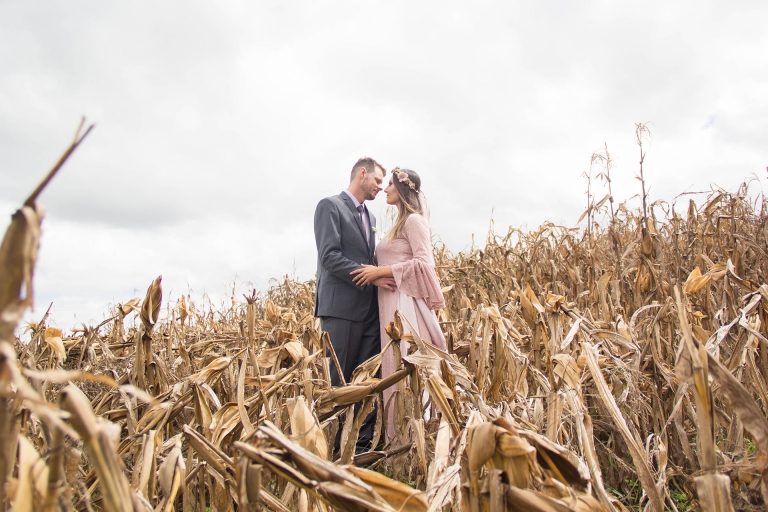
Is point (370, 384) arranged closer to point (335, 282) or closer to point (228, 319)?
point (335, 282)

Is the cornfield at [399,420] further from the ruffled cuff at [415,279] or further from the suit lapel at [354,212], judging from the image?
the suit lapel at [354,212]

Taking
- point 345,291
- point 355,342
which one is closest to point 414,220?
point 345,291

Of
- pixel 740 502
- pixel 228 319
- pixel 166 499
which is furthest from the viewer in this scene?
pixel 228 319

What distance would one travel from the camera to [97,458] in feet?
1.51

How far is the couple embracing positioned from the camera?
294 centimetres

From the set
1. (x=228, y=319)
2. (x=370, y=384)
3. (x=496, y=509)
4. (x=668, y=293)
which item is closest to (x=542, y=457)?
(x=496, y=509)

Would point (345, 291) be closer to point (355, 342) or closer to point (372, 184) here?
point (355, 342)

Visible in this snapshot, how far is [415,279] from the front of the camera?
9.62 feet

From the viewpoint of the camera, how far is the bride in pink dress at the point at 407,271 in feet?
9.60

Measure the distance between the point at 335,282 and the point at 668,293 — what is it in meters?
1.79

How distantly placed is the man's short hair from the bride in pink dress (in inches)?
8.8

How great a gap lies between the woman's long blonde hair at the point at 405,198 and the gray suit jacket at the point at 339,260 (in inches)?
9.8

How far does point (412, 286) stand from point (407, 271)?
0.09 m

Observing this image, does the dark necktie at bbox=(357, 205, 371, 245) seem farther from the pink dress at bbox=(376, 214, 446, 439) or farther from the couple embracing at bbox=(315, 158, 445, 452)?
the pink dress at bbox=(376, 214, 446, 439)
